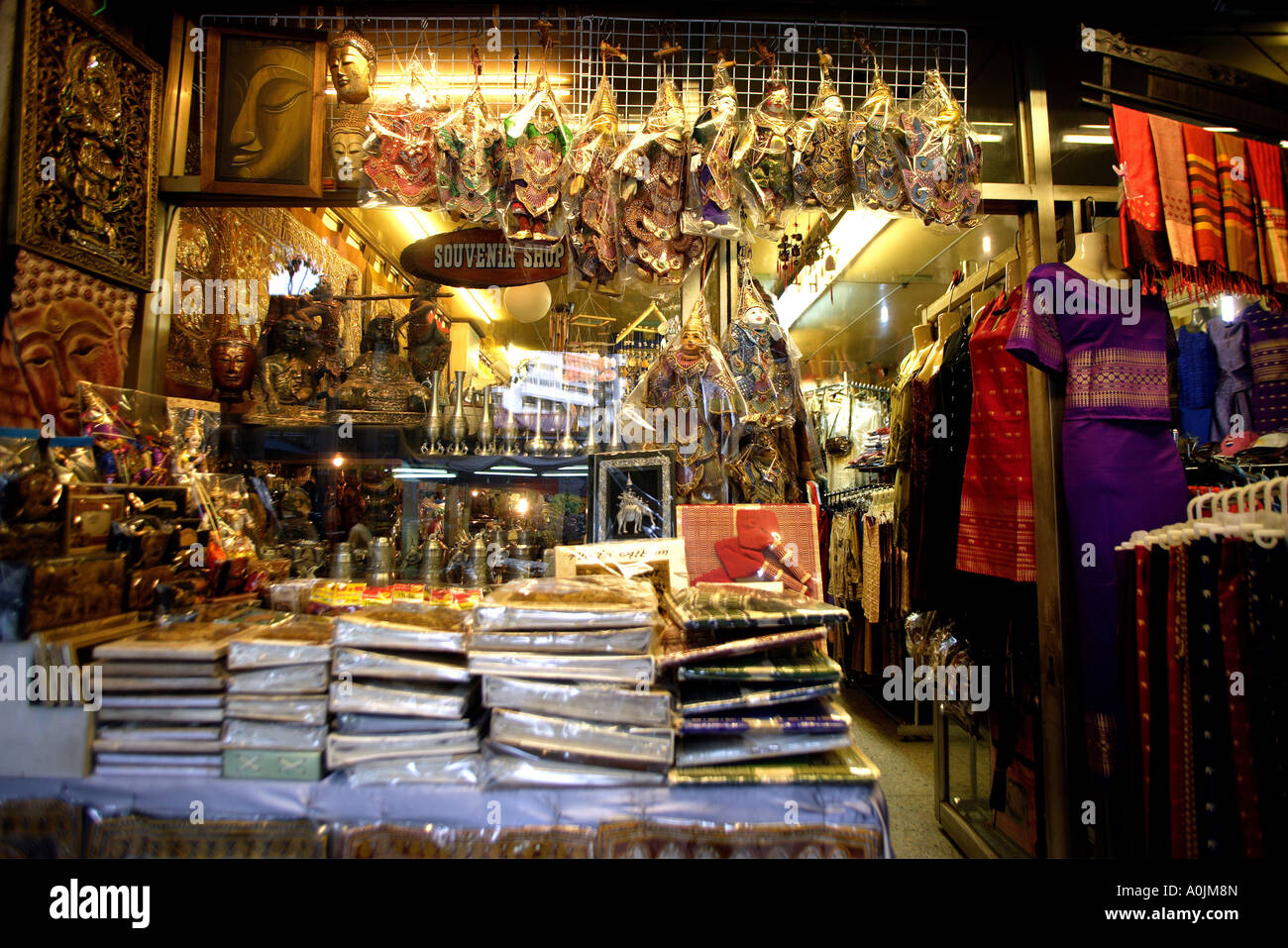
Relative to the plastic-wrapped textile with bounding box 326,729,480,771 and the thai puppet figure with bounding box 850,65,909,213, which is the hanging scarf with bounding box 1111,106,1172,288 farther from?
the plastic-wrapped textile with bounding box 326,729,480,771

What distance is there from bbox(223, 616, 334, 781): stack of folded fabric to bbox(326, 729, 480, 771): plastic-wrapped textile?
0.04m

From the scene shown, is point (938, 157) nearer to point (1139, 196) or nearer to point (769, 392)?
point (1139, 196)

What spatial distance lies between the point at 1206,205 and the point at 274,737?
309 cm

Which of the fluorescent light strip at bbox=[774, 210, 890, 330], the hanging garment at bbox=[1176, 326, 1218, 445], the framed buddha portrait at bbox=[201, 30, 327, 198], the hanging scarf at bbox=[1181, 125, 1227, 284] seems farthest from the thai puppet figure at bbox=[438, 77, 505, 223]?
the hanging garment at bbox=[1176, 326, 1218, 445]

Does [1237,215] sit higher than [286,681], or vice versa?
[1237,215]

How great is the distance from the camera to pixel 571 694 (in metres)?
1.14

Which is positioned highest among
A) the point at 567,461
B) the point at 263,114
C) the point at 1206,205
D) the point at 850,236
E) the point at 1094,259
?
the point at 850,236

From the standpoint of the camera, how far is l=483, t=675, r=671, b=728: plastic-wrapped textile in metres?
1.13

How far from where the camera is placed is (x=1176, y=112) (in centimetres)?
205

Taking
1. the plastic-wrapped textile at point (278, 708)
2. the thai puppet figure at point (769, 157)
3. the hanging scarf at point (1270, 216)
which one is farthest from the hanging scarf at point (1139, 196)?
the plastic-wrapped textile at point (278, 708)

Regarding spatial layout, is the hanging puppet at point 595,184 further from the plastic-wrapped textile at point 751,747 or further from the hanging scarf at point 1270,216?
the hanging scarf at point 1270,216

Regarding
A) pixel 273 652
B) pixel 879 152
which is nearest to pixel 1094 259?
pixel 879 152

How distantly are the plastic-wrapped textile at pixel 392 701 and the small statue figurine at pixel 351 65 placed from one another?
6.52ft
